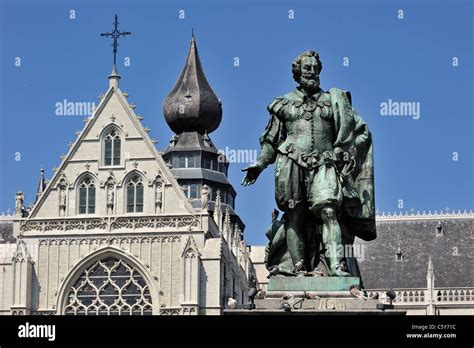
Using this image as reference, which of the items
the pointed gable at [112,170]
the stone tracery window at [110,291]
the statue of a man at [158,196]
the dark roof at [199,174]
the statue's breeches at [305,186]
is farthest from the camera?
the dark roof at [199,174]

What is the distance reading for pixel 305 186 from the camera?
18.6 meters

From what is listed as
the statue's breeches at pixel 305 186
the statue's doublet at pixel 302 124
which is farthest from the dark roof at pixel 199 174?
the statue's breeches at pixel 305 186

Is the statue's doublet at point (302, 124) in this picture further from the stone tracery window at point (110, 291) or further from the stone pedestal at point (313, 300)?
the stone tracery window at point (110, 291)

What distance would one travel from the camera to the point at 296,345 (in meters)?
16.2

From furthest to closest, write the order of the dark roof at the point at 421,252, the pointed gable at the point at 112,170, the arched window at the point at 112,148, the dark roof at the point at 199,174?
1. the dark roof at the point at 199,174
2. the dark roof at the point at 421,252
3. the arched window at the point at 112,148
4. the pointed gable at the point at 112,170

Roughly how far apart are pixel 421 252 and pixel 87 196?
19965mm

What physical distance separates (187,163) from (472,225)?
48.8ft

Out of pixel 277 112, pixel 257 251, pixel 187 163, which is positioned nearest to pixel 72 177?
pixel 187 163

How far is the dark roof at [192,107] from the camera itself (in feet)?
265

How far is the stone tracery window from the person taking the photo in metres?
65.1

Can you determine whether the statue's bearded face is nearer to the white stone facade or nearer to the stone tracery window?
the white stone facade

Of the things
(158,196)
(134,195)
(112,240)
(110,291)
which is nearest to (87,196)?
(134,195)

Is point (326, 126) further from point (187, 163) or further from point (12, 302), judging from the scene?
point (187, 163)

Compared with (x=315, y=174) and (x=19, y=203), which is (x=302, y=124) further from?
(x=19, y=203)
